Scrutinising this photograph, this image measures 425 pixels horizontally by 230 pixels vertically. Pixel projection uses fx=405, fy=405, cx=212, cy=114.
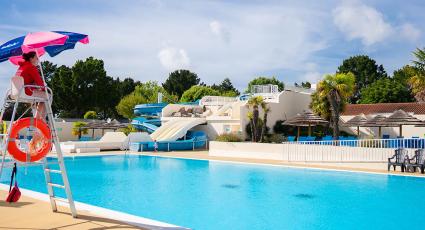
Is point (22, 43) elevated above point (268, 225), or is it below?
above

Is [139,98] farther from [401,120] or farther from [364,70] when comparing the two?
[401,120]

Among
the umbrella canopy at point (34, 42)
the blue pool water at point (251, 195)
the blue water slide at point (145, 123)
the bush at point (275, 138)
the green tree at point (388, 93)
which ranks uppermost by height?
the green tree at point (388, 93)

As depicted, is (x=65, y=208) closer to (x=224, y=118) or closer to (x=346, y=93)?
(x=346, y=93)

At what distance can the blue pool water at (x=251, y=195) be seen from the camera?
9062mm

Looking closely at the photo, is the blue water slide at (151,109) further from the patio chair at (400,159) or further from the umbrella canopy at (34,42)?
the umbrella canopy at (34,42)

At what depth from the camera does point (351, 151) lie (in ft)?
58.5

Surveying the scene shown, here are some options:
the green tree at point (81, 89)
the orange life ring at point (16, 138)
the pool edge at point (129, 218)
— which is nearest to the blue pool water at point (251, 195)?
the pool edge at point (129, 218)

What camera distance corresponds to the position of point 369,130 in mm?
30844

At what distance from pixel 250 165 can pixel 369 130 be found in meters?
15.4

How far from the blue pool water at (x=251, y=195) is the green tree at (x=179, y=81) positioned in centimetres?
5967

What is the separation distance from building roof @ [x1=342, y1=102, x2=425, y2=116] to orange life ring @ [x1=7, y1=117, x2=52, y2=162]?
2884 cm

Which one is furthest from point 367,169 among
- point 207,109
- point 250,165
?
point 207,109

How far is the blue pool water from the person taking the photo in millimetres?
9062

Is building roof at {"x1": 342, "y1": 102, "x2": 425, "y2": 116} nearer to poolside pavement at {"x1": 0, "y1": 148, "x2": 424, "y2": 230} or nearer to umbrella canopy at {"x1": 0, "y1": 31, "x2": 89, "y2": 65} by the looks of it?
poolside pavement at {"x1": 0, "y1": 148, "x2": 424, "y2": 230}
